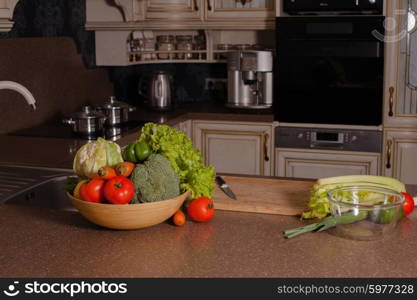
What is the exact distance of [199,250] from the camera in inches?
57.2

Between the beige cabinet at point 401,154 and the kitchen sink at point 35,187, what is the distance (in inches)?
80.5

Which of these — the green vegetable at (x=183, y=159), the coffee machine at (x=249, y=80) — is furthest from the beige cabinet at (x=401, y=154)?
the green vegetable at (x=183, y=159)

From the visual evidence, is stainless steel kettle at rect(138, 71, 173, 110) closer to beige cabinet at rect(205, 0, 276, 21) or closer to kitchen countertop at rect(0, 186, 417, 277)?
beige cabinet at rect(205, 0, 276, 21)

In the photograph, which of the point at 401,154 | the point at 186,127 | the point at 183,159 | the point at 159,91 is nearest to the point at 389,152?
the point at 401,154

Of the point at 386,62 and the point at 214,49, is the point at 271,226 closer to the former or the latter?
the point at 386,62

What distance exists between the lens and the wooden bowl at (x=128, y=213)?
1.49 metres

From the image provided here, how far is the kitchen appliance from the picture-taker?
3486 mm

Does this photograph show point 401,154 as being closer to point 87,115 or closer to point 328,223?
point 87,115

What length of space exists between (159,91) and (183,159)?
2.42 meters

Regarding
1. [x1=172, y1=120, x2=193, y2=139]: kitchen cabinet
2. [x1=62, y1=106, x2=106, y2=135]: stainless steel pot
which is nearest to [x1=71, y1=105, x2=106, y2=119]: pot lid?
[x1=62, y1=106, x2=106, y2=135]: stainless steel pot

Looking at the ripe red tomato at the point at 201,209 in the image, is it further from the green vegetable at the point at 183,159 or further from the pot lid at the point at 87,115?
the pot lid at the point at 87,115

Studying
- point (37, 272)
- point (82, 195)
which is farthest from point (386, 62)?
point (37, 272)

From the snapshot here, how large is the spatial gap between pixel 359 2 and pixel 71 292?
275 centimetres

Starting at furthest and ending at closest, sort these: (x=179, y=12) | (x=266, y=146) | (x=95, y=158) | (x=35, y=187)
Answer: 1. (x=179, y=12)
2. (x=266, y=146)
3. (x=35, y=187)
4. (x=95, y=158)
